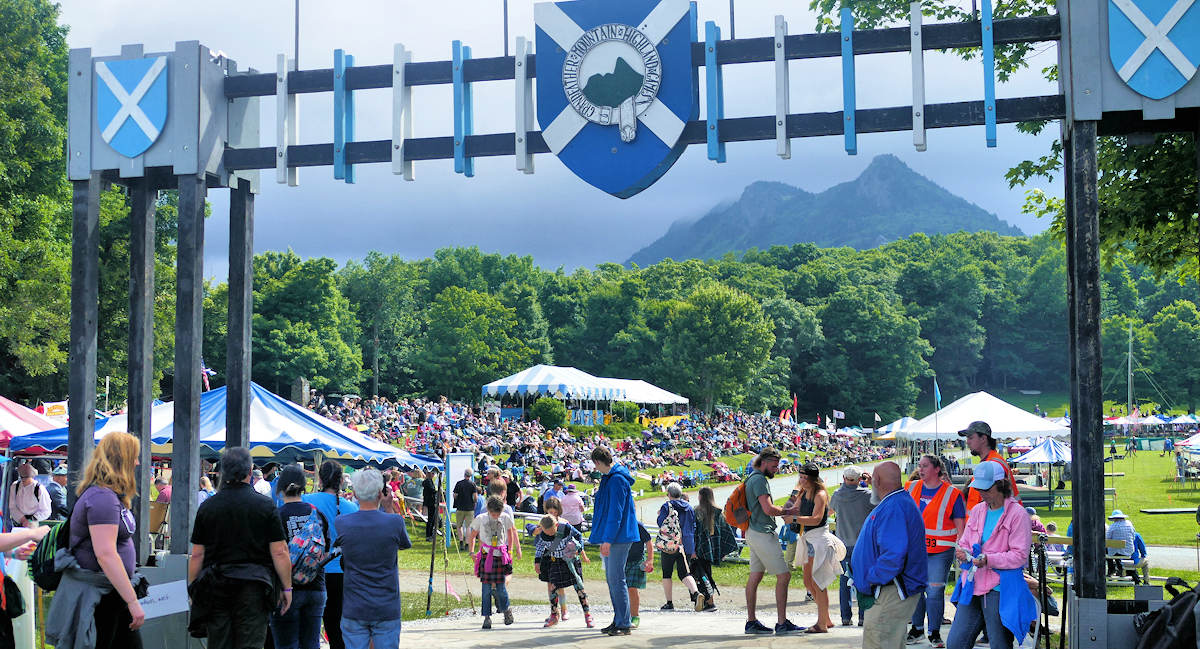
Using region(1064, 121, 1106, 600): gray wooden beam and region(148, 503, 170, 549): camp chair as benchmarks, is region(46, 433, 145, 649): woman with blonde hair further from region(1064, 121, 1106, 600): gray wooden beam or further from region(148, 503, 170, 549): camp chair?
region(148, 503, 170, 549): camp chair

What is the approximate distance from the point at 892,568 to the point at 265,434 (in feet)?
38.5

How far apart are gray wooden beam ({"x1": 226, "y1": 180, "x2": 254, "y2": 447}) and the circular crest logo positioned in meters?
2.68

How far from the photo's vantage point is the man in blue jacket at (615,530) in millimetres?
8945

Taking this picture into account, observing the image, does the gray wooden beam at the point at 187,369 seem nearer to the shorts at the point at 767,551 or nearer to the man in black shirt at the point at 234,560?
the man in black shirt at the point at 234,560

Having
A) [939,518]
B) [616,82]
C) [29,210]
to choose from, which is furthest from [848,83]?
[29,210]

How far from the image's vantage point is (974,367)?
105m

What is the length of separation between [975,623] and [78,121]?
23.6 ft

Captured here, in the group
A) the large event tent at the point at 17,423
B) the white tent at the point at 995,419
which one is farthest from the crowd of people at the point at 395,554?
the white tent at the point at 995,419

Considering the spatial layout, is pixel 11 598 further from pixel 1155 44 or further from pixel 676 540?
pixel 676 540

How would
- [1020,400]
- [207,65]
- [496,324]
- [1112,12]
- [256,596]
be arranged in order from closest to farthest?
[256,596] < [1112,12] < [207,65] < [496,324] < [1020,400]

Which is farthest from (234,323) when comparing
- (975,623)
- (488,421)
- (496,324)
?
(496,324)

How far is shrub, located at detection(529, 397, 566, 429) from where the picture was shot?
158 ft

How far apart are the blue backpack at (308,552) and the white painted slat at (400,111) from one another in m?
2.67

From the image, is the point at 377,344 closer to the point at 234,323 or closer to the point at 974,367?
the point at 974,367
